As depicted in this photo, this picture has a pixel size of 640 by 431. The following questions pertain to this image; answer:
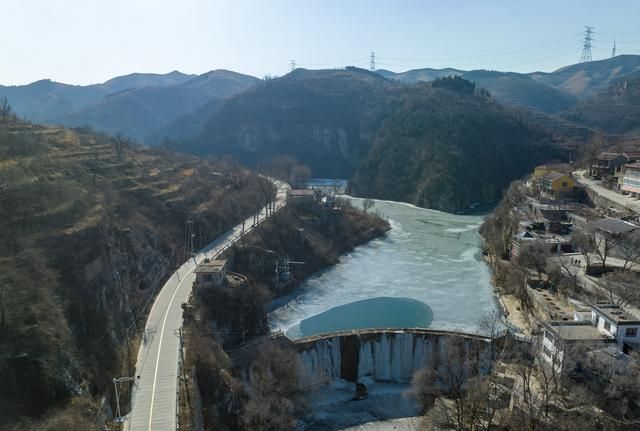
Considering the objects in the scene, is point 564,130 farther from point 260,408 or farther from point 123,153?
point 260,408

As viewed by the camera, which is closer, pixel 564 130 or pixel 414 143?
pixel 414 143

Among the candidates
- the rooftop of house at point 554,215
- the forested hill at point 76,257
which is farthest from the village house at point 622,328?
the forested hill at point 76,257

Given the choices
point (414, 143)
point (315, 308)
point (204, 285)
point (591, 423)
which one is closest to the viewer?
point (591, 423)

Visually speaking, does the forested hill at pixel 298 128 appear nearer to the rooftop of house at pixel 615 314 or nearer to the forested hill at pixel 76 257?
the forested hill at pixel 76 257

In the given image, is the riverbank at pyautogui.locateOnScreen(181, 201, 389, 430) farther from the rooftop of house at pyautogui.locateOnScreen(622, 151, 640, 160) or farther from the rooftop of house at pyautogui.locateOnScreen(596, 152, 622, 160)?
the rooftop of house at pyautogui.locateOnScreen(622, 151, 640, 160)

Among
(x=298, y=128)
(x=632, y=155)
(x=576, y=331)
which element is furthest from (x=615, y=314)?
(x=298, y=128)

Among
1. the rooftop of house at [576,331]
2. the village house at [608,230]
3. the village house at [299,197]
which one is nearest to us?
the rooftop of house at [576,331]

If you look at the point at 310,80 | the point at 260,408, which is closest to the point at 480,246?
the point at 260,408
